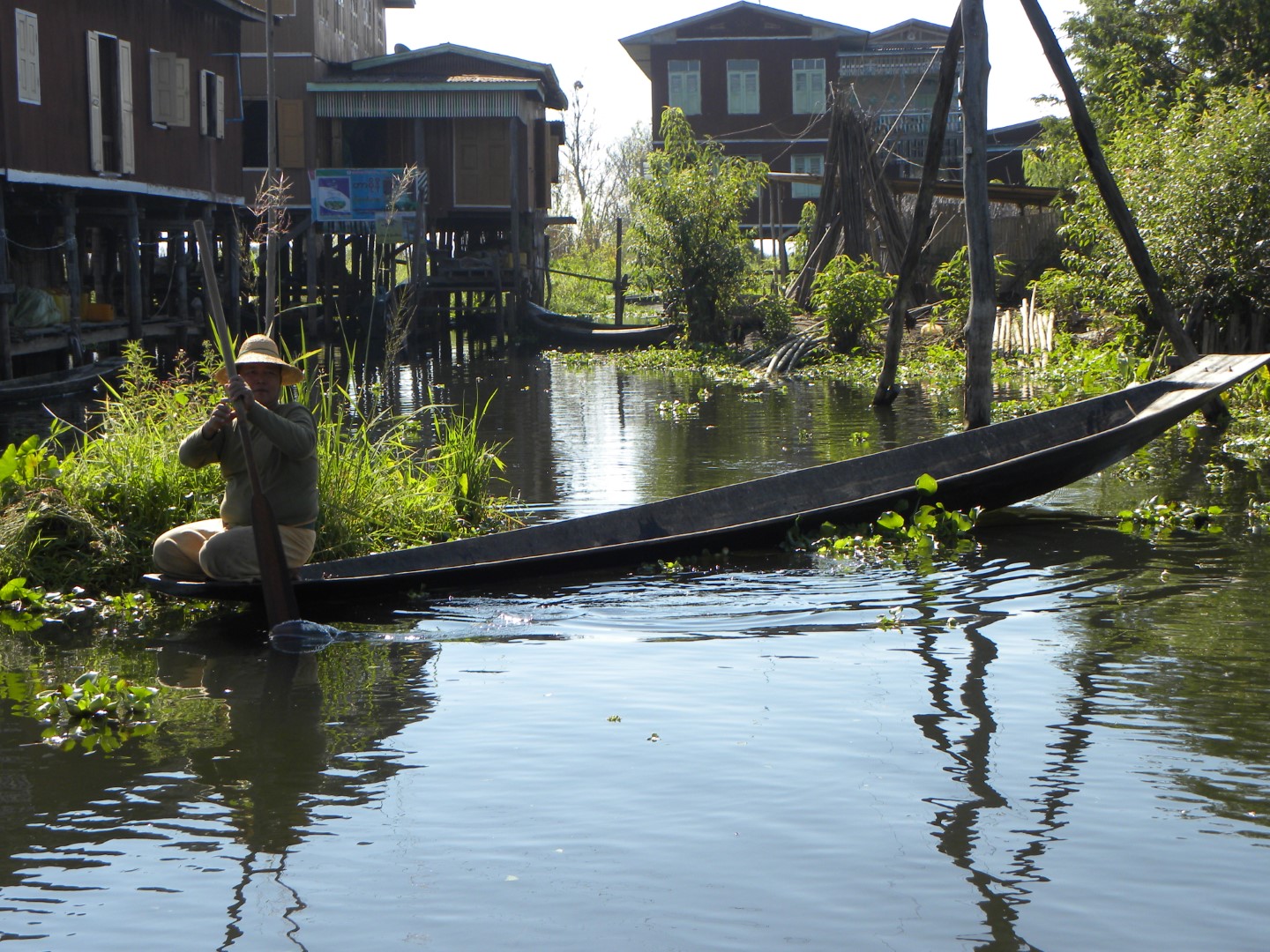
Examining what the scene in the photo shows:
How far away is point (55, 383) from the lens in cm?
1717

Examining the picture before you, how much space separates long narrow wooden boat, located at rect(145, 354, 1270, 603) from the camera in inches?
293

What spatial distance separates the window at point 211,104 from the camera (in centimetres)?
2288

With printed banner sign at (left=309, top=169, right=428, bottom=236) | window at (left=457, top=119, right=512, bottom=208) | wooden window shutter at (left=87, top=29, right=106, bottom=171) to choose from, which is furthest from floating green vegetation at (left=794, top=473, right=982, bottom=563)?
window at (left=457, top=119, right=512, bottom=208)

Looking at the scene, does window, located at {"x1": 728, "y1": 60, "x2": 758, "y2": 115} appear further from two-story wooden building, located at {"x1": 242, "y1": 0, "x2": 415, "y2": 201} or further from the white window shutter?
the white window shutter

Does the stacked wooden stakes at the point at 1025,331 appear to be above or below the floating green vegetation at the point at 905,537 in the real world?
above

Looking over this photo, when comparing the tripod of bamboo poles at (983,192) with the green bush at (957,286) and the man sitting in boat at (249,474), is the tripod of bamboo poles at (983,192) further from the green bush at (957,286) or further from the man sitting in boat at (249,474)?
the man sitting in boat at (249,474)

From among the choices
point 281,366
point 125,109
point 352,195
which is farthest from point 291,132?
point 281,366

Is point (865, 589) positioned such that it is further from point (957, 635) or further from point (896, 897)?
point (896, 897)

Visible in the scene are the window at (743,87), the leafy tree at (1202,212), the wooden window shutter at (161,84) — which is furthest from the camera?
the window at (743,87)

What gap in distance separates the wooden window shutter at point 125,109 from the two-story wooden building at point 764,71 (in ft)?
76.4

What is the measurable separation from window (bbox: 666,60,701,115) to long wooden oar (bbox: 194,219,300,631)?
122 ft

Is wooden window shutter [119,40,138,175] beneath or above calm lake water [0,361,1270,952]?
above

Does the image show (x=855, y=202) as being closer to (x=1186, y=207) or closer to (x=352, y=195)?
(x=352, y=195)

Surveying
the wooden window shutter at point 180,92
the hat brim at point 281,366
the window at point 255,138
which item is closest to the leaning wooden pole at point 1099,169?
the hat brim at point 281,366
